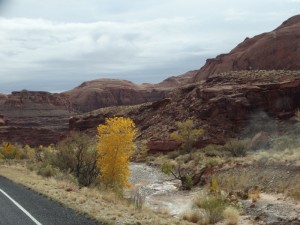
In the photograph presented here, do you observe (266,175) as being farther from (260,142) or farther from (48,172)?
(260,142)

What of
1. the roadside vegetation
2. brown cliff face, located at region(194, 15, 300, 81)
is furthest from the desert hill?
the roadside vegetation

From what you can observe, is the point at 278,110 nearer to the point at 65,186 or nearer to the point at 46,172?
the point at 46,172

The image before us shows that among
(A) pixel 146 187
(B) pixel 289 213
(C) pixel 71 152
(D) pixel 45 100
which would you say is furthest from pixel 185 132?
(D) pixel 45 100

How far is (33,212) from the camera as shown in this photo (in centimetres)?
1231

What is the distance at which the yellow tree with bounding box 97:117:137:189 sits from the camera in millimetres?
24141

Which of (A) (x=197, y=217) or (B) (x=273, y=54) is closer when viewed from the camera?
(A) (x=197, y=217)

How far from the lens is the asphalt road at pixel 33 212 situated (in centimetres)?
1105

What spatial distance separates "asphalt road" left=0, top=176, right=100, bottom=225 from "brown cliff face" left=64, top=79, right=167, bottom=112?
143 m

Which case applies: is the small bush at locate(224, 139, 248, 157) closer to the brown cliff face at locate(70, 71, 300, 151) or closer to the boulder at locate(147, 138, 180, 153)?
the brown cliff face at locate(70, 71, 300, 151)

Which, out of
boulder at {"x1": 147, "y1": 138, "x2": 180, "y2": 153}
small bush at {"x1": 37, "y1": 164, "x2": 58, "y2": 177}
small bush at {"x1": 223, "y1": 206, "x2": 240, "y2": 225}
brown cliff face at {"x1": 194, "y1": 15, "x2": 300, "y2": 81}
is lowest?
boulder at {"x1": 147, "y1": 138, "x2": 180, "y2": 153}

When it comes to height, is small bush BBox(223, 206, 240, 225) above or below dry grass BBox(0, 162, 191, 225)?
below

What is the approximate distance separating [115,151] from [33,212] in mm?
12685

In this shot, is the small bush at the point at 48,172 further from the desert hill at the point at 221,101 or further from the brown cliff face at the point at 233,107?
the desert hill at the point at 221,101

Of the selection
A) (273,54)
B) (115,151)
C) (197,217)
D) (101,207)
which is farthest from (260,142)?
(273,54)
